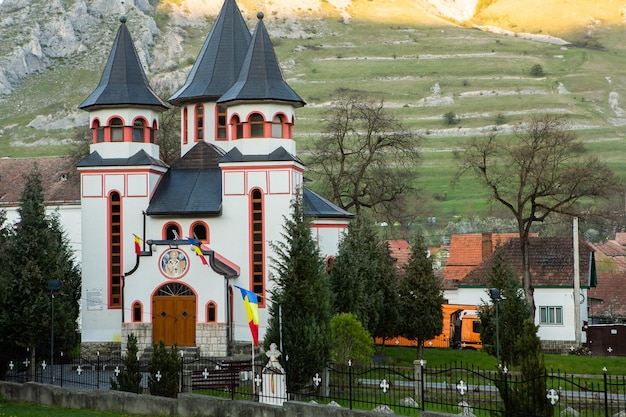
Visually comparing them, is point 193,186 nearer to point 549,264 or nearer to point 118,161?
point 118,161

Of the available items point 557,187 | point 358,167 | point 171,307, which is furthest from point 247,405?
point 358,167

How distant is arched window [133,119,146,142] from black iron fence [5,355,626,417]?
39.4 feet

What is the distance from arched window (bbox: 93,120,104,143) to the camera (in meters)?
47.8

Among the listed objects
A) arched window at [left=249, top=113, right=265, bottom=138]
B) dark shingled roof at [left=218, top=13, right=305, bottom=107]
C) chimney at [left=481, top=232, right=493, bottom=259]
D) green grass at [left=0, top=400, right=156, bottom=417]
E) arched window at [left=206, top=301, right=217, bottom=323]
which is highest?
dark shingled roof at [left=218, top=13, right=305, bottom=107]

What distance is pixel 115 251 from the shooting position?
47250 mm

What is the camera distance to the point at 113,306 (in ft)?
154

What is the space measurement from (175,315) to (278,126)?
901 cm

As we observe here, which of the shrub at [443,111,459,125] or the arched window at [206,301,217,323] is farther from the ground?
the shrub at [443,111,459,125]

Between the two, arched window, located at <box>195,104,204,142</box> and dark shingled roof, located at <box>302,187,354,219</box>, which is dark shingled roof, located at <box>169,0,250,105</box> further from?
dark shingled roof, located at <box>302,187,354,219</box>

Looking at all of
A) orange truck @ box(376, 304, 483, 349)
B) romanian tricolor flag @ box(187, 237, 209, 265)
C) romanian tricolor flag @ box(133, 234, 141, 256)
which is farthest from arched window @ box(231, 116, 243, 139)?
orange truck @ box(376, 304, 483, 349)

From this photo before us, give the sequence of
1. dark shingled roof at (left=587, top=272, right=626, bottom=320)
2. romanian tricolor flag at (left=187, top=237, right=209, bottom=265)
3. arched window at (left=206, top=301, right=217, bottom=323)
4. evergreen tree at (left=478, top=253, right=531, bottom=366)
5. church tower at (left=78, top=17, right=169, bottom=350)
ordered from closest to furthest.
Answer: evergreen tree at (left=478, top=253, right=531, bottom=366) → romanian tricolor flag at (left=187, top=237, right=209, bottom=265) → arched window at (left=206, top=301, right=217, bottom=323) → church tower at (left=78, top=17, right=169, bottom=350) → dark shingled roof at (left=587, top=272, right=626, bottom=320)

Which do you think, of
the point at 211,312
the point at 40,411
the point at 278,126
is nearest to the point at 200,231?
the point at 211,312

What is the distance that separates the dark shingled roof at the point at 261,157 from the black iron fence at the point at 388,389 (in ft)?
32.5

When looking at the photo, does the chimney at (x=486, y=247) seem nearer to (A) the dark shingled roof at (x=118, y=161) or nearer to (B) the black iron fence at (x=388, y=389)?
(A) the dark shingled roof at (x=118, y=161)
